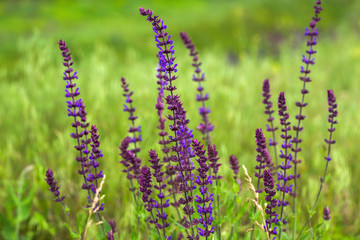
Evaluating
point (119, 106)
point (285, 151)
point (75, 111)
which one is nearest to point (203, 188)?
point (285, 151)

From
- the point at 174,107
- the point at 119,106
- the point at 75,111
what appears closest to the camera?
the point at 174,107

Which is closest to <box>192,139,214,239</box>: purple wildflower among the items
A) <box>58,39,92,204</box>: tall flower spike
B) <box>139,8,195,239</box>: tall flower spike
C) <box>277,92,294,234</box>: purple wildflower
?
<box>139,8,195,239</box>: tall flower spike

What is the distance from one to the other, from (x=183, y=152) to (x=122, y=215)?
147cm

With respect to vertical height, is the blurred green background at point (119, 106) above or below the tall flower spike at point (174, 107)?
below

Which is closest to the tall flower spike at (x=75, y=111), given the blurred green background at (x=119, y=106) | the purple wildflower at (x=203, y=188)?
the blurred green background at (x=119, y=106)

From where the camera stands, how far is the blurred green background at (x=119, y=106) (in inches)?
121

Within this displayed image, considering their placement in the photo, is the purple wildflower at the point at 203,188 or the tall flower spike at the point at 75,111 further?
the tall flower spike at the point at 75,111

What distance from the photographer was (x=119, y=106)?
187 inches

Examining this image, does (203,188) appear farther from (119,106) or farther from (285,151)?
(119,106)

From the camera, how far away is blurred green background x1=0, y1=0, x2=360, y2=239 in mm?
3084

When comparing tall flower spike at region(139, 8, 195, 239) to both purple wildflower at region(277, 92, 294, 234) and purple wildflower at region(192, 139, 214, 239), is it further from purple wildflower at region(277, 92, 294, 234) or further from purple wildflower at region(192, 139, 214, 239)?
purple wildflower at region(277, 92, 294, 234)

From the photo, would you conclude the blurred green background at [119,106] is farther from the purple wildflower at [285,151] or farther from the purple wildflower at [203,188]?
the purple wildflower at [203,188]

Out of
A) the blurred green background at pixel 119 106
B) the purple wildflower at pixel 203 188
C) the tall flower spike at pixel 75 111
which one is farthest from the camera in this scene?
the blurred green background at pixel 119 106

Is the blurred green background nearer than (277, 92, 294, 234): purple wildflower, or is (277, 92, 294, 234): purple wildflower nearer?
(277, 92, 294, 234): purple wildflower
